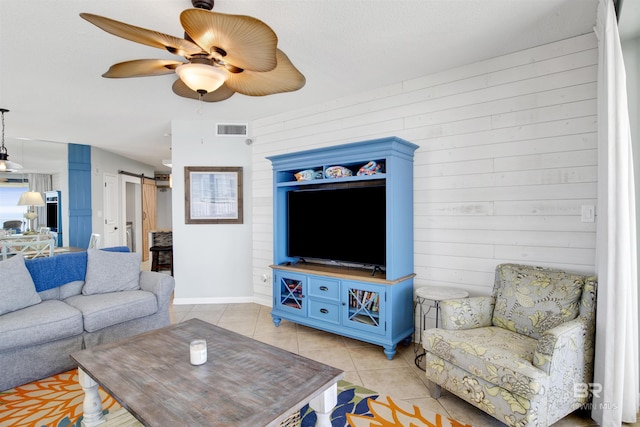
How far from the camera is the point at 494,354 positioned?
1871 millimetres

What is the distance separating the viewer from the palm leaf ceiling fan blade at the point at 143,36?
1.38 meters

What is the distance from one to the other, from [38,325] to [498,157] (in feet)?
12.3

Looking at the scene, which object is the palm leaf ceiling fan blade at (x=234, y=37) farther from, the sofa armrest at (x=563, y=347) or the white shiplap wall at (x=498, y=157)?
the sofa armrest at (x=563, y=347)

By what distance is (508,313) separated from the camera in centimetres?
230

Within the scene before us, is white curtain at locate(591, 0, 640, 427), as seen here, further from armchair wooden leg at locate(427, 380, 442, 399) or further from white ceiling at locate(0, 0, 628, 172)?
armchair wooden leg at locate(427, 380, 442, 399)

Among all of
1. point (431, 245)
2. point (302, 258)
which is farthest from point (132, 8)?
point (431, 245)

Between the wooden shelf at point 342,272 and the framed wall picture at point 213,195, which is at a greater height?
the framed wall picture at point 213,195

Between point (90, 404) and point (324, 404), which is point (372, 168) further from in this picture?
point (90, 404)

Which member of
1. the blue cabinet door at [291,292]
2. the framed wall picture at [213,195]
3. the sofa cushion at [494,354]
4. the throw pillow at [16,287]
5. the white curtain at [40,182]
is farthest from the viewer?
the white curtain at [40,182]

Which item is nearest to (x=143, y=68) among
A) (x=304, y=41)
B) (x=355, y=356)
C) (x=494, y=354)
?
(x=304, y=41)

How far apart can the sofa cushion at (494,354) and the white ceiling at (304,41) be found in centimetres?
201

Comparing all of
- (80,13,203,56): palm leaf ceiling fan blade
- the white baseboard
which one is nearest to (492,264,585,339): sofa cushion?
(80,13,203,56): palm leaf ceiling fan blade

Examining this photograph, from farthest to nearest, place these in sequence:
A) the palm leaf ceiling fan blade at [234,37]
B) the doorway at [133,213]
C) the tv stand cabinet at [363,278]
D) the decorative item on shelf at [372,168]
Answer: the doorway at [133,213] → the decorative item on shelf at [372,168] → the tv stand cabinet at [363,278] → the palm leaf ceiling fan blade at [234,37]

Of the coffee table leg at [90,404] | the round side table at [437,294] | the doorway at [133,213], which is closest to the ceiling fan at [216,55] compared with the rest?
the coffee table leg at [90,404]
